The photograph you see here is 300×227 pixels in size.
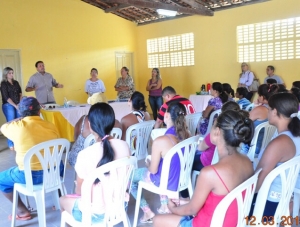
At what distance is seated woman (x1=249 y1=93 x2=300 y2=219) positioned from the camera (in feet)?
5.82

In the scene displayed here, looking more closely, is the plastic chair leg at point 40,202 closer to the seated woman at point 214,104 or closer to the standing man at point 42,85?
the seated woman at point 214,104

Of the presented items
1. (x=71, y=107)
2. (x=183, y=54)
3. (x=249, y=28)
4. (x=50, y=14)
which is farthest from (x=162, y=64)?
(x=71, y=107)

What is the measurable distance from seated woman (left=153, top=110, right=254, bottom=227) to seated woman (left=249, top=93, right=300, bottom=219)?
259mm

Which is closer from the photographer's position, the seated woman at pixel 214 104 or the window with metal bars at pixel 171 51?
the seated woman at pixel 214 104

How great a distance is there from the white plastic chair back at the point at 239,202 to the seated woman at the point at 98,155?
2.32 feet

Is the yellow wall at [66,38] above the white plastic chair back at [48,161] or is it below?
above

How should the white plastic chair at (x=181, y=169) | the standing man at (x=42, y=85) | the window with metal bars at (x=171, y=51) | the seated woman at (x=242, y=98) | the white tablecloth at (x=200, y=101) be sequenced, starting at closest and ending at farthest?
the white plastic chair at (x=181, y=169)
the seated woman at (x=242, y=98)
the standing man at (x=42, y=85)
the white tablecloth at (x=200, y=101)
the window with metal bars at (x=171, y=51)

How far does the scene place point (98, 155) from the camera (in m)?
1.82

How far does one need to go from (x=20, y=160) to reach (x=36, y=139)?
20 centimetres

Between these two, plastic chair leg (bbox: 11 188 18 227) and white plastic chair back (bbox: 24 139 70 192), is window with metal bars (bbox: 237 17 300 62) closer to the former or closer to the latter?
white plastic chair back (bbox: 24 139 70 192)

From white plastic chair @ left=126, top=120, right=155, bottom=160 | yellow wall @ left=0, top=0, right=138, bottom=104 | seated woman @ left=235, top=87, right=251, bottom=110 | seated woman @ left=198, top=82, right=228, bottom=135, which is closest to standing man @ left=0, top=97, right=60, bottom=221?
white plastic chair @ left=126, top=120, right=155, bottom=160

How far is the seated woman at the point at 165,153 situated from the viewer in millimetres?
2266

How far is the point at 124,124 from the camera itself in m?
3.29
